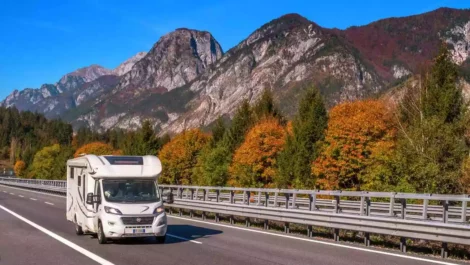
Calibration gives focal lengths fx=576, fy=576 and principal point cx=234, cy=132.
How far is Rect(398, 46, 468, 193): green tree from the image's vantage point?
33062mm

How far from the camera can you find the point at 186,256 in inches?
507

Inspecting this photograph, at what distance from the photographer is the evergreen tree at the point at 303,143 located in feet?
189

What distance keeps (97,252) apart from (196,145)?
68.8 m

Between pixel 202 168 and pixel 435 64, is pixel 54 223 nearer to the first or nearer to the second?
pixel 435 64

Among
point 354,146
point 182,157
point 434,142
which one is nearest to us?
point 434,142

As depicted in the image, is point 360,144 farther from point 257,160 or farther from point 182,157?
point 182,157

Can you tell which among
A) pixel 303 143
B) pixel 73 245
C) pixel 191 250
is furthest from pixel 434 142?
pixel 73 245

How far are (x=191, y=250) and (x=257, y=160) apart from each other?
149 ft

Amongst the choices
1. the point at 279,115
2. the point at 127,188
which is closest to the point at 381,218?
the point at 127,188

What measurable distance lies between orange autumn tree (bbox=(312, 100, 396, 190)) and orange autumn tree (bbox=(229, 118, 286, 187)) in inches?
332

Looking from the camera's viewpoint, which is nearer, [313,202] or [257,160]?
[313,202]

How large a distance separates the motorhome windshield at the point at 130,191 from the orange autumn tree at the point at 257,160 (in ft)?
139

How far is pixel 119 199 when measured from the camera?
50.1 feet

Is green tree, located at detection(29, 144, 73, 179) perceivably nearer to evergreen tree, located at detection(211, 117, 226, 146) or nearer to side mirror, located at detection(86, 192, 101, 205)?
evergreen tree, located at detection(211, 117, 226, 146)
